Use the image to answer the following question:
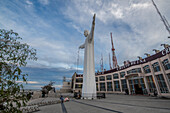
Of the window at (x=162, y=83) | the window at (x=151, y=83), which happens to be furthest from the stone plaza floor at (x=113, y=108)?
the window at (x=151, y=83)

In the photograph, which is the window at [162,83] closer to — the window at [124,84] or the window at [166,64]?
the window at [166,64]

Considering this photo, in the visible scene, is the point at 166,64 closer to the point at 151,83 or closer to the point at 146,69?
the point at 146,69

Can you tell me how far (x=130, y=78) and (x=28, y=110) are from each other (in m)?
28.2

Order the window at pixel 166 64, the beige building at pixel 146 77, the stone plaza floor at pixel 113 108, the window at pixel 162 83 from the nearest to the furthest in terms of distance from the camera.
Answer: the stone plaza floor at pixel 113 108, the window at pixel 166 64, the beige building at pixel 146 77, the window at pixel 162 83

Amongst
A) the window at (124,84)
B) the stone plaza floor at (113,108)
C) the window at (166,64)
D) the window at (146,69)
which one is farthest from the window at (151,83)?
the stone plaza floor at (113,108)

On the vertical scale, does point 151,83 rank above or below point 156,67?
below

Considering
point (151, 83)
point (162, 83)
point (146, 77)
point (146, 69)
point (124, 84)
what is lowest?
point (162, 83)

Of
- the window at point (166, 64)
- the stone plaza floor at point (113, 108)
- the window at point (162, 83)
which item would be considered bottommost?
the stone plaza floor at point (113, 108)

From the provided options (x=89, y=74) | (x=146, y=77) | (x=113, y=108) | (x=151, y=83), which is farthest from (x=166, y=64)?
(x=113, y=108)

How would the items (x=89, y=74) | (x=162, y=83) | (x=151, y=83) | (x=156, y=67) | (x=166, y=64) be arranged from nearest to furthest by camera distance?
(x=89, y=74), (x=166, y=64), (x=162, y=83), (x=156, y=67), (x=151, y=83)

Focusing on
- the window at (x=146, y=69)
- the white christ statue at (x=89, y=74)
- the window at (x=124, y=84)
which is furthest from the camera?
the window at (x=124, y=84)

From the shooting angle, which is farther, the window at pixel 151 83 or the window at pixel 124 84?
the window at pixel 124 84

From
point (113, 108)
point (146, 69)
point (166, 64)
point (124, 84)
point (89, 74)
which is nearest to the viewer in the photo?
point (113, 108)

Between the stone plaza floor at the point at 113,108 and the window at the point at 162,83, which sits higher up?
the window at the point at 162,83
